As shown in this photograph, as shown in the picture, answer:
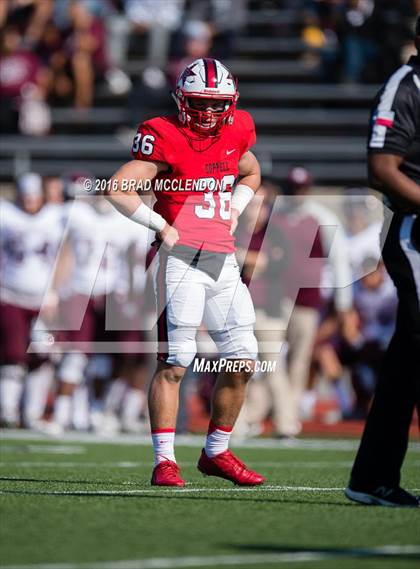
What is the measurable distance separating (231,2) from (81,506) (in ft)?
45.7

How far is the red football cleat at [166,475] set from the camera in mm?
5812

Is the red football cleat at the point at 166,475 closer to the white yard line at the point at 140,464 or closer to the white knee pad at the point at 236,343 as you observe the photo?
the white knee pad at the point at 236,343

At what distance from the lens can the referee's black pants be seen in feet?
15.2

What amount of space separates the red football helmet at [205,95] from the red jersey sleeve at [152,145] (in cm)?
14

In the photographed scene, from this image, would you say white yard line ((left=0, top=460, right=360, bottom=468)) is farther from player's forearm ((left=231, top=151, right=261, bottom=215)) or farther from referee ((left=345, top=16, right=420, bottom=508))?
referee ((left=345, top=16, right=420, bottom=508))

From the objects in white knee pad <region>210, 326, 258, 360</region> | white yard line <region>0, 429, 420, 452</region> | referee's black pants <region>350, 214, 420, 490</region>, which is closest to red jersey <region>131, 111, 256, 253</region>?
white knee pad <region>210, 326, 258, 360</region>

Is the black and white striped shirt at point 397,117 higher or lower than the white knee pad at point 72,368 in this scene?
higher

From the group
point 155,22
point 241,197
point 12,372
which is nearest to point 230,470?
point 241,197

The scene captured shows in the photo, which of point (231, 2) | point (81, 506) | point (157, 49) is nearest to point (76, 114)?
point (157, 49)

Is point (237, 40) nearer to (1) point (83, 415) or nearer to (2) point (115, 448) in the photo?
(1) point (83, 415)

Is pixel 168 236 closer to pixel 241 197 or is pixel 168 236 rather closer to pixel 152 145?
pixel 152 145

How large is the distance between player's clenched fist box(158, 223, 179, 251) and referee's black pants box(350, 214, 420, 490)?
1293 millimetres

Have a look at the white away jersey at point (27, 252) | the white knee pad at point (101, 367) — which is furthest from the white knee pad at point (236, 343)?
the white knee pad at point (101, 367)

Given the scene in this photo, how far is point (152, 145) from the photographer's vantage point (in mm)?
5891
